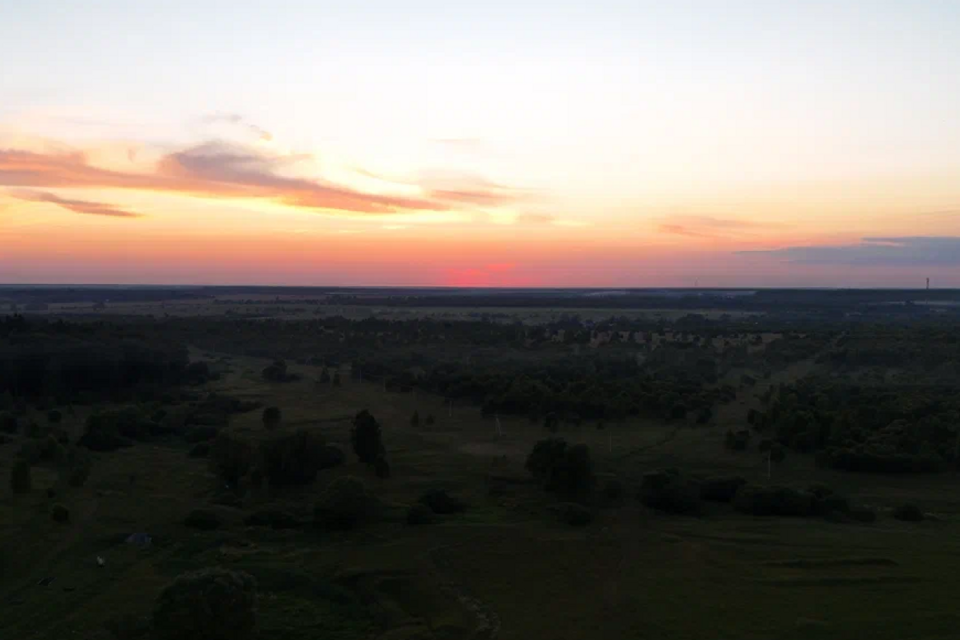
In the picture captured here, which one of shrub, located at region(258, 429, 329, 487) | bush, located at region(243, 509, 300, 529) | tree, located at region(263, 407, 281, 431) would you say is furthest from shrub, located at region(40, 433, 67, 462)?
bush, located at region(243, 509, 300, 529)

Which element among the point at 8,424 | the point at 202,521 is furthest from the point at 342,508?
the point at 8,424

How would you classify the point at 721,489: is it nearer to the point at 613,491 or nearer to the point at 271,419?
the point at 613,491

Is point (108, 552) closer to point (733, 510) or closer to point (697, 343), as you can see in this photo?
point (733, 510)

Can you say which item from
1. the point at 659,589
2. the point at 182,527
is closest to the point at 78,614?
the point at 182,527

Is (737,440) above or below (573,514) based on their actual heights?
above

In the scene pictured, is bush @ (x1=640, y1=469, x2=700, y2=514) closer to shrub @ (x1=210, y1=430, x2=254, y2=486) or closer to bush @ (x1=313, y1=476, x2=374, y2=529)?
bush @ (x1=313, y1=476, x2=374, y2=529)

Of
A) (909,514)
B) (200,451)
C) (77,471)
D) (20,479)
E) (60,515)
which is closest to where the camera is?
(60,515)
